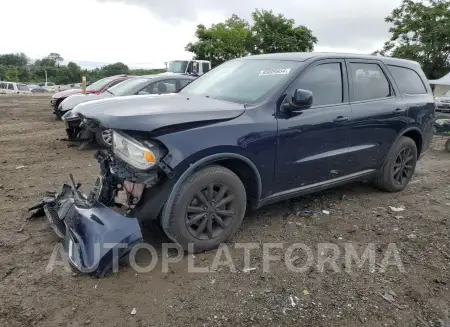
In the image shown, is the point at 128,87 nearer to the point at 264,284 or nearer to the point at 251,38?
the point at 264,284

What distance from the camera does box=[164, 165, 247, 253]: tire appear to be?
3.12 m

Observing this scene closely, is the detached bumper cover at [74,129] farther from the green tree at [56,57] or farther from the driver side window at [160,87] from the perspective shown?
the green tree at [56,57]

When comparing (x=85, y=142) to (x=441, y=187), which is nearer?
(x=441, y=187)

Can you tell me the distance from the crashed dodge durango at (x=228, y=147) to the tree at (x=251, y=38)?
32.7 m

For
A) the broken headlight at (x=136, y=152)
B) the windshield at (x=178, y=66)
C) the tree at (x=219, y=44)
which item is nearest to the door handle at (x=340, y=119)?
the broken headlight at (x=136, y=152)

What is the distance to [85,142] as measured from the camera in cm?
752

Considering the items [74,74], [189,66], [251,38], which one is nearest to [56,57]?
[74,74]

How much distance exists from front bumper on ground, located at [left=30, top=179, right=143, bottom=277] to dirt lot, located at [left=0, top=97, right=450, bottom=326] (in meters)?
0.13

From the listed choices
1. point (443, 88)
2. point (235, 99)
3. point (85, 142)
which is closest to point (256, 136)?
point (235, 99)

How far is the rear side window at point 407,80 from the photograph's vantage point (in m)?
4.89

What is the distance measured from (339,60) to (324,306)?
267cm

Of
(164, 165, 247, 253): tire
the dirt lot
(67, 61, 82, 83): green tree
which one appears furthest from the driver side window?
(67, 61, 82, 83): green tree

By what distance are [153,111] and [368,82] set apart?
8.91 ft

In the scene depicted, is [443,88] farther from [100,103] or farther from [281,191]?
[100,103]
